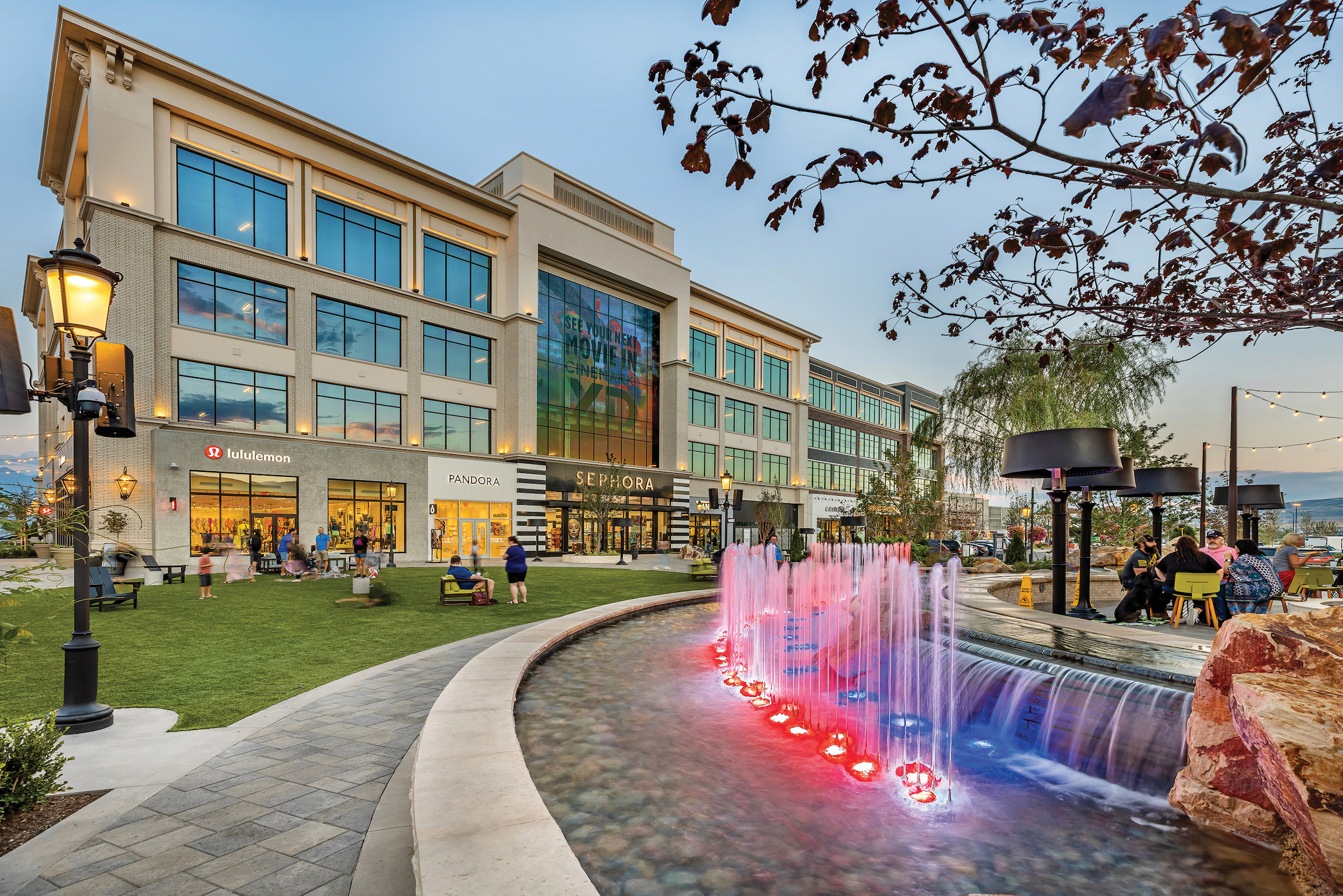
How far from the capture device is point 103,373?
6.27 meters

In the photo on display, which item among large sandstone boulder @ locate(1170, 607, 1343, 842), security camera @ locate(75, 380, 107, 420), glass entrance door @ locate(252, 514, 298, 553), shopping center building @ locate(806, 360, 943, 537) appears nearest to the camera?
large sandstone boulder @ locate(1170, 607, 1343, 842)

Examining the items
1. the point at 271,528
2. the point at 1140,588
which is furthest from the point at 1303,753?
the point at 271,528

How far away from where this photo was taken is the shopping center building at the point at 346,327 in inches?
939

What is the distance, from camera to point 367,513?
1178 inches

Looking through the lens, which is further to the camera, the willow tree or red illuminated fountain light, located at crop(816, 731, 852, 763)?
the willow tree

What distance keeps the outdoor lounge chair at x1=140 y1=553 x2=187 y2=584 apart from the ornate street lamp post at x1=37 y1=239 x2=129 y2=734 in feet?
45.1

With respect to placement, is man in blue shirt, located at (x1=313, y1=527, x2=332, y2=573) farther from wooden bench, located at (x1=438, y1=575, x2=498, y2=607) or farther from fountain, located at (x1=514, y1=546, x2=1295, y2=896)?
fountain, located at (x1=514, y1=546, x2=1295, y2=896)

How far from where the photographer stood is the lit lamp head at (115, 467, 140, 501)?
2264 centimetres

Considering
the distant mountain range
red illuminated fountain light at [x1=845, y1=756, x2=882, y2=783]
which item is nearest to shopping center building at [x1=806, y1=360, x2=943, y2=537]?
red illuminated fountain light at [x1=845, y1=756, x2=882, y2=783]

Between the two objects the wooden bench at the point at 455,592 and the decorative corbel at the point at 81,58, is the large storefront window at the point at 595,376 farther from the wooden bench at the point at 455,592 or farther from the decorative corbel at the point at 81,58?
the wooden bench at the point at 455,592

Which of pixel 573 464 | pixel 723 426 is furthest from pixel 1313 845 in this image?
pixel 723 426

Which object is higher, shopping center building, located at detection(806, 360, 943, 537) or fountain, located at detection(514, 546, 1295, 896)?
shopping center building, located at detection(806, 360, 943, 537)

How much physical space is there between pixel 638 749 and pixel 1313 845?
13.4 feet

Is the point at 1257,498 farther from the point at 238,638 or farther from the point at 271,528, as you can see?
the point at 271,528
